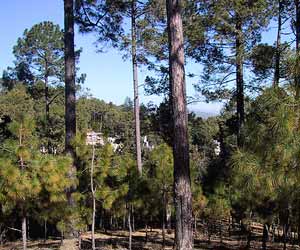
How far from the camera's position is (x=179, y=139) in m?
6.92

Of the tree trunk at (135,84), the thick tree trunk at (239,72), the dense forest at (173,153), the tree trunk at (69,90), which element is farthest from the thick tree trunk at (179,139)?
the tree trunk at (135,84)

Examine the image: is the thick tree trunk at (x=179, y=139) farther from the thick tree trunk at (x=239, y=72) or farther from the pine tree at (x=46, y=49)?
the pine tree at (x=46, y=49)

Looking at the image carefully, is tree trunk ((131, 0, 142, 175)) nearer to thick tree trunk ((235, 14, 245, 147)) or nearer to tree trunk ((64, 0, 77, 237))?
thick tree trunk ((235, 14, 245, 147))

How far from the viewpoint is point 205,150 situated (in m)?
38.7

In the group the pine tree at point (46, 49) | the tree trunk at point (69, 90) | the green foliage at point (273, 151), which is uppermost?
the pine tree at point (46, 49)

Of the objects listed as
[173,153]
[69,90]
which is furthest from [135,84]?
[173,153]

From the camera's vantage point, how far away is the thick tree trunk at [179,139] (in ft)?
22.3

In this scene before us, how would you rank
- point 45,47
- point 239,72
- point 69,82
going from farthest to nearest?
point 45,47, point 239,72, point 69,82

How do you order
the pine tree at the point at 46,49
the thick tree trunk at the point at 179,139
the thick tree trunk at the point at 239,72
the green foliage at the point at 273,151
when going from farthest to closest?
the pine tree at the point at 46,49 < the thick tree trunk at the point at 239,72 < the thick tree trunk at the point at 179,139 < the green foliage at the point at 273,151

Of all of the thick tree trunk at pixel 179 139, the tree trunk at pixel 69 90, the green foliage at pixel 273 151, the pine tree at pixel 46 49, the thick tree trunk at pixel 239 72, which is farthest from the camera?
the pine tree at pixel 46 49

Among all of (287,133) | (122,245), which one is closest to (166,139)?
(122,245)

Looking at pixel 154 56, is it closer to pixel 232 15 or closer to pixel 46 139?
pixel 232 15

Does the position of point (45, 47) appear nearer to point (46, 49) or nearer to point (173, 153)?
point (46, 49)

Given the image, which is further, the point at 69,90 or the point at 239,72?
the point at 239,72
